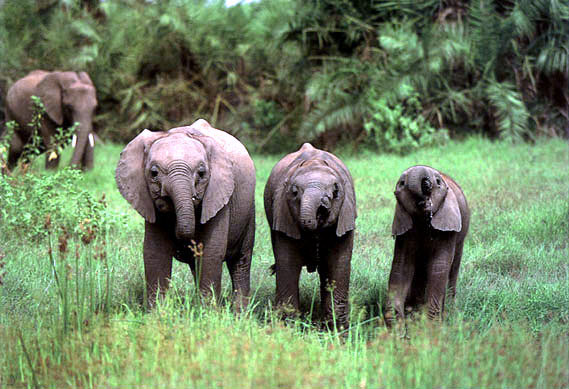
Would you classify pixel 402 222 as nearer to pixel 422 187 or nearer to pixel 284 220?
pixel 422 187

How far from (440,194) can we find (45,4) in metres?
15.9

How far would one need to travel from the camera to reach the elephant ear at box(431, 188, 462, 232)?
537 cm

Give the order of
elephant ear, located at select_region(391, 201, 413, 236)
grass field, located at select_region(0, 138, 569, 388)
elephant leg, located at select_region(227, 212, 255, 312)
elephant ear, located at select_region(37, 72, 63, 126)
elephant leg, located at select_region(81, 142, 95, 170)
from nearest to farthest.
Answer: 1. grass field, located at select_region(0, 138, 569, 388)
2. elephant ear, located at select_region(391, 201, 413, 236)
3. elephant leg, located at select_region(227, 212, 255, 312)
4. elephant ear, located at select_region(37, 72, 63, 126)
5. elephant leg, located at select_region(81, 142, 95, 170)

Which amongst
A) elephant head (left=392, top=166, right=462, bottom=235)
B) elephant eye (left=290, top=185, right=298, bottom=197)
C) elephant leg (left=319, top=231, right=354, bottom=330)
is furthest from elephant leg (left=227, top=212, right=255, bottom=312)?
elephant head (left=392, top=166, right=462, bottom=235)

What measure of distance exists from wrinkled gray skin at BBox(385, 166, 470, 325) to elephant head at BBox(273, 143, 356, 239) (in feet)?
1.40

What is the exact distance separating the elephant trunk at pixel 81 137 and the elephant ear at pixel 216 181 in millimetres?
6426

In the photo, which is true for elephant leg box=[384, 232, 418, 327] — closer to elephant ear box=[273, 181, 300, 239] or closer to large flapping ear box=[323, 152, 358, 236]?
large flapping ear box=[323, 152, 358, 236]

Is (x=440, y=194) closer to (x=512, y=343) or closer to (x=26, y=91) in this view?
(x=512, y=343)

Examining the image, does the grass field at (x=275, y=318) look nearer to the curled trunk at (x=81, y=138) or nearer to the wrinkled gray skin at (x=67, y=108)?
the curled trunk at (x=81, y=138)

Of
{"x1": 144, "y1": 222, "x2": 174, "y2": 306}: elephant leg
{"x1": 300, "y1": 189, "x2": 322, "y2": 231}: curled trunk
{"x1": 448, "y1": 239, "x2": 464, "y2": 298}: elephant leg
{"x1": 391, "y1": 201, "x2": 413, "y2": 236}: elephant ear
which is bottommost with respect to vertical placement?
{"x1": 448, "y1": 239, "x2": 464, "y2": 298}: elephant leg

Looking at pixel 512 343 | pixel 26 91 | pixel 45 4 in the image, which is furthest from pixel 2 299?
pixel 45 4

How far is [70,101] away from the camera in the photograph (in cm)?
1202

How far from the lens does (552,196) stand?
911 centimetres

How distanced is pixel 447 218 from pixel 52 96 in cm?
863
